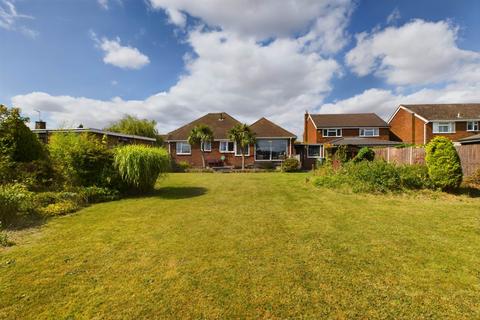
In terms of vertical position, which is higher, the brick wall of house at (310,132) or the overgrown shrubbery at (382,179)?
the brick wall of house at (310,132)

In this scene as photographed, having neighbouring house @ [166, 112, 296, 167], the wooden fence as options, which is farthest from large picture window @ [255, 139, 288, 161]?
the wooden fence

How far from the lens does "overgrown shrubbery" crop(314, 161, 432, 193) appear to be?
10008 mm

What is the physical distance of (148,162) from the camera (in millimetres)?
9648

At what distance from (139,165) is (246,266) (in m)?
7.08

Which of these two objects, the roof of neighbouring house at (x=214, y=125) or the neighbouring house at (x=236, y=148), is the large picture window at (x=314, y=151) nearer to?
the neighbouring house at (x=236, y=148)

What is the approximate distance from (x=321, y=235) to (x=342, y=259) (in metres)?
1.12

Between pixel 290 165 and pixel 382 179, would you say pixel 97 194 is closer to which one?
pixel 382 179

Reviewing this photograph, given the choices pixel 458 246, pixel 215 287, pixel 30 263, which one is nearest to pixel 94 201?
pixel 30 263

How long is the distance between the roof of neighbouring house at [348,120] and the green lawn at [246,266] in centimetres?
2386

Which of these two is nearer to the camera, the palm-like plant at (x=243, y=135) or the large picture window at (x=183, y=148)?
the palm-like plant at (x=243, y=135)

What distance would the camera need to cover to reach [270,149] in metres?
25.3

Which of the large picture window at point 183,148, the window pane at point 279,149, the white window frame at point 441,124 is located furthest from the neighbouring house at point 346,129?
the large picture window at point 183,148

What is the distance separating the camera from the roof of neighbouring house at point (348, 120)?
29125 millimetres

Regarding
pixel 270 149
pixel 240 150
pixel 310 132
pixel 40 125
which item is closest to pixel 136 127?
pixel 40 125
